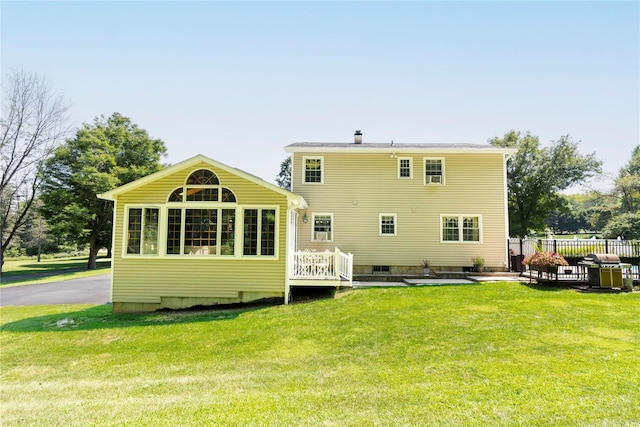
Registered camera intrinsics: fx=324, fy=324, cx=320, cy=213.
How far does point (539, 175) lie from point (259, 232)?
969 inches

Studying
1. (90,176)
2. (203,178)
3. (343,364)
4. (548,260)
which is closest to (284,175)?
(90,176)

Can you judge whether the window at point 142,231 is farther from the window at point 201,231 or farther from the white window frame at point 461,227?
the white window frame at point 461,227

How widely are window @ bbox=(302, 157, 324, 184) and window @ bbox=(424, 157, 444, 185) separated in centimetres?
485

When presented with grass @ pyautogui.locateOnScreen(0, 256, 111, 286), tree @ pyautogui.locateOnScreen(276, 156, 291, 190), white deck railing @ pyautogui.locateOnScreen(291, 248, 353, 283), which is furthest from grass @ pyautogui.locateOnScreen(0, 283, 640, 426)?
tree @ pyautogui.locateOnScreen(276, 156, 291, 190)

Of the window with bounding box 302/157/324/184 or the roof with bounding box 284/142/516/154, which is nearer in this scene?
the roof with bounding box 284/142/516/154

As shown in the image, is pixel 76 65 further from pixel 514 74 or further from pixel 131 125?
pixel 131 125

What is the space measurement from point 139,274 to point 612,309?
1305cm

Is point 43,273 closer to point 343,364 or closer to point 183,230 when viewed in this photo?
point 183,230

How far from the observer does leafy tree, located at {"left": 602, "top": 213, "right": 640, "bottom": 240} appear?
18562 mm

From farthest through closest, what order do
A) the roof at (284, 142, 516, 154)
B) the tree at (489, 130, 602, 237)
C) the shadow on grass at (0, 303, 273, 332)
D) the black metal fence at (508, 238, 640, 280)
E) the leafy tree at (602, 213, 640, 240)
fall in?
1. the tree at (489, 130, 602, 237)
2. the leafy tree at (602, 213, 640, 240)
3. the roof at (284, 142, 516, 154)
4. the black metal fence at (508, 238, 640, 280)
5. the shadow on grass at (0, 303, 273, 332)

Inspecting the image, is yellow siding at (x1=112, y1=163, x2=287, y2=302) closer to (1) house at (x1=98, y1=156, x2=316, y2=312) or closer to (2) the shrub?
(1) house at (x1=98, y1=156, x2=316, y2=312)

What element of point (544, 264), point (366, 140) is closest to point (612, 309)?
point (544, 264)

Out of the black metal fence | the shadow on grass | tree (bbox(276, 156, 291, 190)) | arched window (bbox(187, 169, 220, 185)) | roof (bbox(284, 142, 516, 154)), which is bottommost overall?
the shadow on grass

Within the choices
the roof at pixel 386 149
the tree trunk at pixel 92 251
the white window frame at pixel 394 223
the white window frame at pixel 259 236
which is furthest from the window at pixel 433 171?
the tree trunk at pixel 92 251
